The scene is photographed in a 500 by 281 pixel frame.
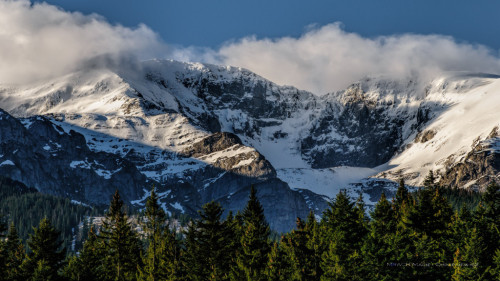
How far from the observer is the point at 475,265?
67.8 metres

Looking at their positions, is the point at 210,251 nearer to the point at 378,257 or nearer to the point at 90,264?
the point at 90,264

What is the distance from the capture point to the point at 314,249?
77062mm

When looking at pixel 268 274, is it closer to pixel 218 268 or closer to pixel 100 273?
pixel 218 268

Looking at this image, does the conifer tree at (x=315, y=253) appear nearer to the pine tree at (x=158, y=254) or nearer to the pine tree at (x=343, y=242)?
the pine tree at (x=343, y=242)

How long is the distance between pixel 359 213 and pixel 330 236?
607 centimetres

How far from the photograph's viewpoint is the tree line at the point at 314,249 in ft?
238

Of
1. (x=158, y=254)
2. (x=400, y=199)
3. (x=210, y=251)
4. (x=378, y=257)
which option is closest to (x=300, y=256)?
(x=378, y=257)

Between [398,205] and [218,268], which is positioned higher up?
[398,205]

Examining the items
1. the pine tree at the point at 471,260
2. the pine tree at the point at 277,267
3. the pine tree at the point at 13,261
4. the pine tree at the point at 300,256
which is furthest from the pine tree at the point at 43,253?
the pine tree at the point at 471,260

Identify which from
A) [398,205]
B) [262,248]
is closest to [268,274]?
[262,248]

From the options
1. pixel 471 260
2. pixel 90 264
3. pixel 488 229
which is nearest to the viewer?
pixel 471 260

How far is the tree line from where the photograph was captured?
72.6m

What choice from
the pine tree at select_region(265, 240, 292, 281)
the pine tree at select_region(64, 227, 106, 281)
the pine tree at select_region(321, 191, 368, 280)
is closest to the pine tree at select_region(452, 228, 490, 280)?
the pine tree at select_region(321, 191, 368, 280)

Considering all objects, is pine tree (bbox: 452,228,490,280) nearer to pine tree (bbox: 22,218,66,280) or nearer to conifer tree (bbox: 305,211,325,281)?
conifer tree (bbox: 305,211,325,281)
